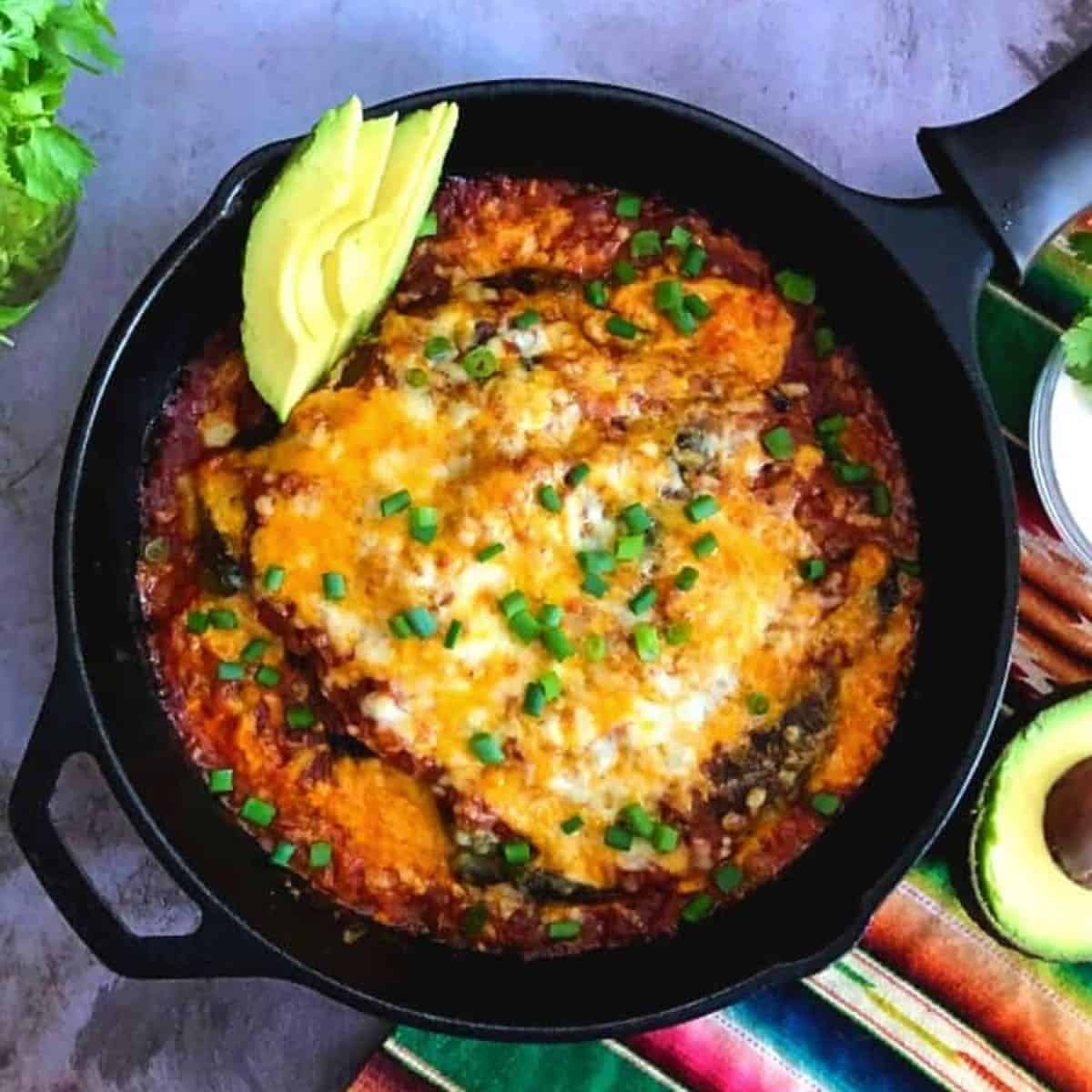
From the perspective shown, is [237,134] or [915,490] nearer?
[915,490]

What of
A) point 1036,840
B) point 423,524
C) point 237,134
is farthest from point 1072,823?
point 237,134

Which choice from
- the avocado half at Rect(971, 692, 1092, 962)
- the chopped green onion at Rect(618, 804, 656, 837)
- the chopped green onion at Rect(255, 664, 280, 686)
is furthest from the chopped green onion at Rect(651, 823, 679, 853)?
the chopped green onion at Rect(255, 664, 280, 686)

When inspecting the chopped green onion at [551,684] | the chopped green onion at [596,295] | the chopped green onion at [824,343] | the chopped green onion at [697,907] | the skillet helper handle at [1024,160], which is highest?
the skillet helper handle at [1024,160]

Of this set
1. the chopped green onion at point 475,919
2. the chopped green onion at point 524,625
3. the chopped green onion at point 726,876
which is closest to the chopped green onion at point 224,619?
the chopped green onion at point 524,625

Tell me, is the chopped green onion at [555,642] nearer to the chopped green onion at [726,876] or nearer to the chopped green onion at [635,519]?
the chopped green onion at [635,519]

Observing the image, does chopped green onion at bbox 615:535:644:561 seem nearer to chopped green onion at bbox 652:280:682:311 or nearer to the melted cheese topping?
the melted cheese topping

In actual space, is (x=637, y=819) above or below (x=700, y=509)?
below

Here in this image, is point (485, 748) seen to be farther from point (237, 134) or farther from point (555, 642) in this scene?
point (237, 134)

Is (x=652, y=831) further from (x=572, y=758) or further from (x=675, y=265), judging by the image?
(x=675, y=265)
